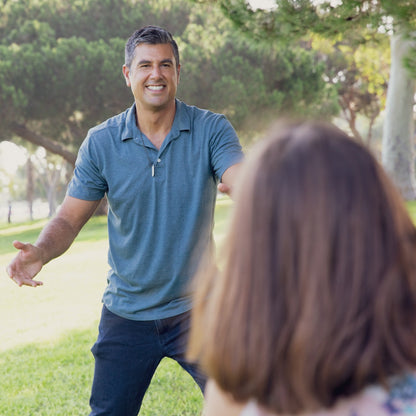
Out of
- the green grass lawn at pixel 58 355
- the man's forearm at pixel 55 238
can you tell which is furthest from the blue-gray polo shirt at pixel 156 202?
the green grass lawn at pixel 58 355

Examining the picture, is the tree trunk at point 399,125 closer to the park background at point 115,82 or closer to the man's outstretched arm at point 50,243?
the park background at point 115,82

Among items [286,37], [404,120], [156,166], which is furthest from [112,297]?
[404,120]

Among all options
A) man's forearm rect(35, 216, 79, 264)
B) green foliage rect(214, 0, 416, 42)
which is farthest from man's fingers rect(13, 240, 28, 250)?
green foliage rect(214, 0, 416, 42)

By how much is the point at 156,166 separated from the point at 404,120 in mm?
12802

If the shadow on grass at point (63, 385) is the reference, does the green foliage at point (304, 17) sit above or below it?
above

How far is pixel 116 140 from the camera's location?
2.86m

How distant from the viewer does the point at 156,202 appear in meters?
2.74

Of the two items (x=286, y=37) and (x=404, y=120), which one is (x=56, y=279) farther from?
(x=404, y=120)

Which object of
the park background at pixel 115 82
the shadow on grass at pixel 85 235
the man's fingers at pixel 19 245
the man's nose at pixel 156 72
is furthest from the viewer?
the shadow on grass at pixel 85 235

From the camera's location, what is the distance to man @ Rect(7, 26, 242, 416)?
2699mm

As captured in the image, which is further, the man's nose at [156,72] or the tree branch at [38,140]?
the tree branch at [38,140]

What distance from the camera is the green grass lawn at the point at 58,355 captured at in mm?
4559

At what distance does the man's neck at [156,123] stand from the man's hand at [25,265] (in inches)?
30.0

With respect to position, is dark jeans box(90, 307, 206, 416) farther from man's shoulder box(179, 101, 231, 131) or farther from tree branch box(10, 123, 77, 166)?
tree branch box(10, 123, 77, 166)
